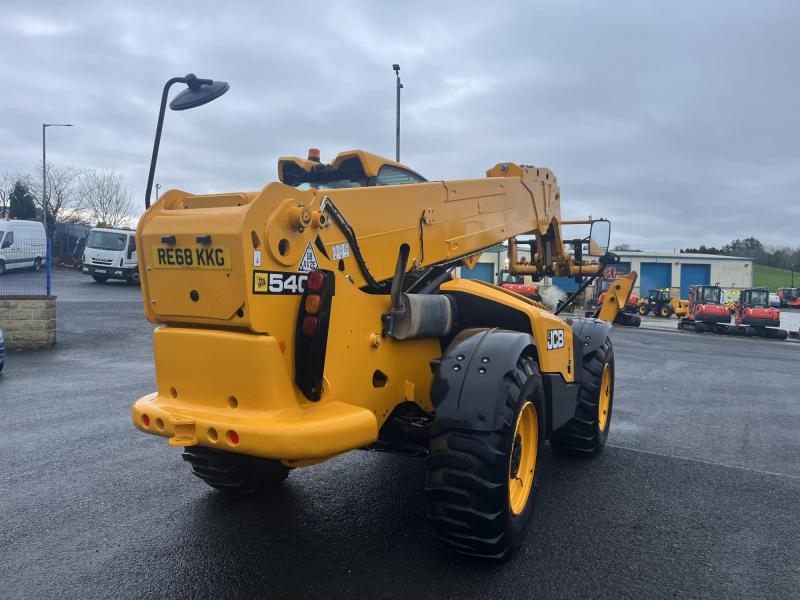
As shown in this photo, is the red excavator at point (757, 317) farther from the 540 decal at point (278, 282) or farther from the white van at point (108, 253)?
the 540 decal at point (278, 282)

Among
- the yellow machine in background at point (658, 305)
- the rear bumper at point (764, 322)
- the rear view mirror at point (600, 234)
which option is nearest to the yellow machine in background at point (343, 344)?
the rear view mirror at point (600, 234)

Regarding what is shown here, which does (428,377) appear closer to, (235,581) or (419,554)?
(419,554)

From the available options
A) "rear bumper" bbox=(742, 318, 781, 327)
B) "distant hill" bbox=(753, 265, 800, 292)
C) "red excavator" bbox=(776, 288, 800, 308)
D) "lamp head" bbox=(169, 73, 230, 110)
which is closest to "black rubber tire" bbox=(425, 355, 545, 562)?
"lamp head" bbox=(169, 73, 230, 110)

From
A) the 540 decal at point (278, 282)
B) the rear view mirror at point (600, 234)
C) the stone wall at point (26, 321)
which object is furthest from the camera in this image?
the stone wall at point (26, 321)

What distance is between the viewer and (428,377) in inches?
166

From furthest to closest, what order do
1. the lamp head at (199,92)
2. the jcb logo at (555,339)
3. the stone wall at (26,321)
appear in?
1. the stone wall at (26,321)
2. the jcb logo at (555,339)
3. the lamp head at (199,92)

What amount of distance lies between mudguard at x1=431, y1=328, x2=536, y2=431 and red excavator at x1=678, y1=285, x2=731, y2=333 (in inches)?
1074

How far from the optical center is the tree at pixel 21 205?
43469 mm

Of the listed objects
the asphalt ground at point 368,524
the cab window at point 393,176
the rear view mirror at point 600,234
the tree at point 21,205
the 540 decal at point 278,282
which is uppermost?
the tree at point 21,205

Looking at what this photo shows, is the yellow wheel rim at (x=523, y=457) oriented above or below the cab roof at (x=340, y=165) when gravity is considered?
below

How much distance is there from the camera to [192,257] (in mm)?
3191

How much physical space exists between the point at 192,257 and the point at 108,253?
27.9 metres

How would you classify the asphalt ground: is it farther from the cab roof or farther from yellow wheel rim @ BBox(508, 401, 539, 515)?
the cab roof

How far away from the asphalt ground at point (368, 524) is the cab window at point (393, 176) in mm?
2308
